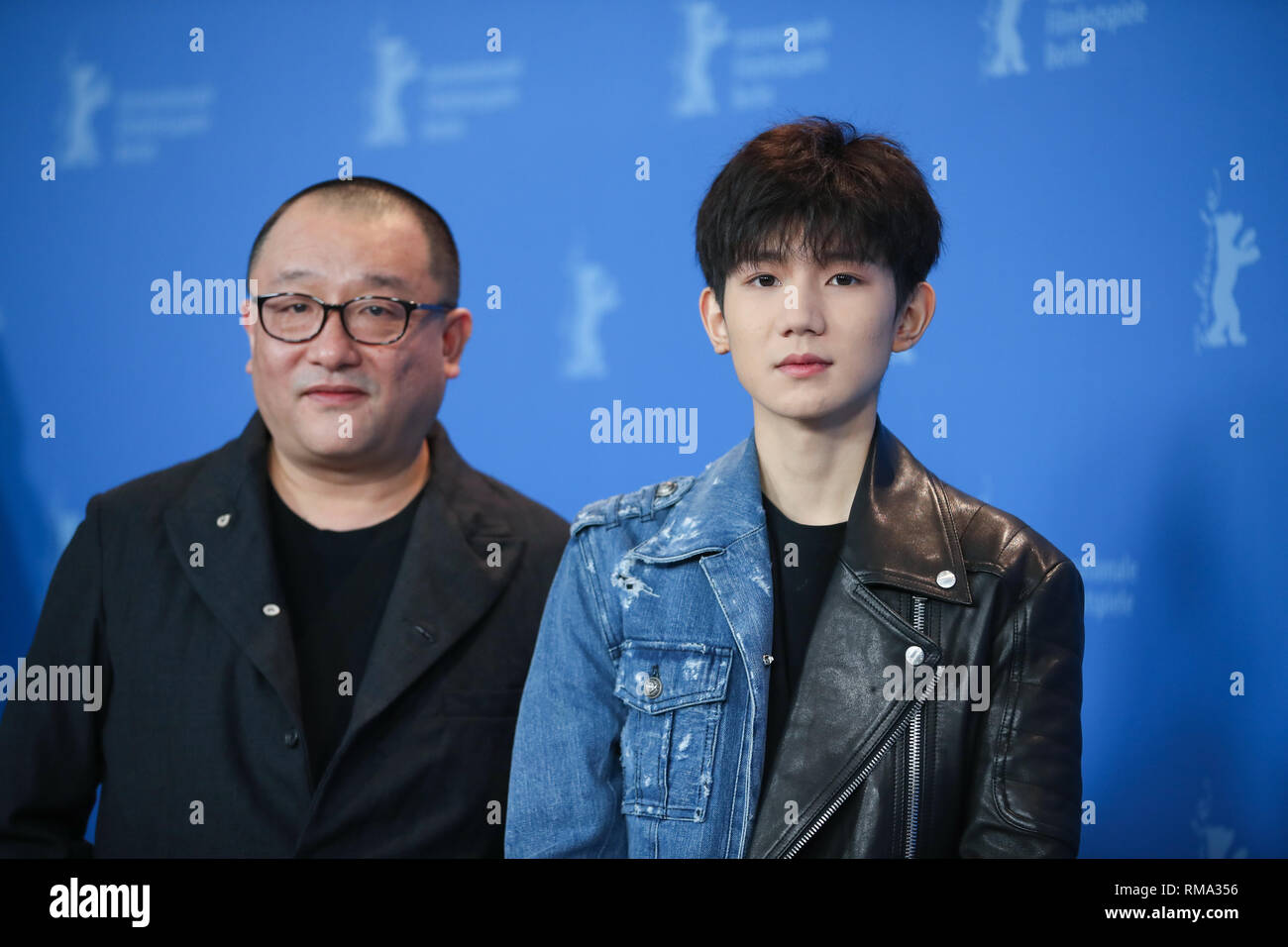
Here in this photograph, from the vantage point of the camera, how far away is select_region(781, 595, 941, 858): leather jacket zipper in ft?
5.83

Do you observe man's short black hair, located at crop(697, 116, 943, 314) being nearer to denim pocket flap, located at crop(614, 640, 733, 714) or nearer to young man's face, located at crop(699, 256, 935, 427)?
young man's face, located at crop(699, 256, 935, 427)

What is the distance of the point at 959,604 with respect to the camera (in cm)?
182

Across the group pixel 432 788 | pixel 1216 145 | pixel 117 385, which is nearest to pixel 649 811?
pixel 432 788

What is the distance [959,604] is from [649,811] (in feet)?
1.81

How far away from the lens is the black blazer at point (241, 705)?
2.04m

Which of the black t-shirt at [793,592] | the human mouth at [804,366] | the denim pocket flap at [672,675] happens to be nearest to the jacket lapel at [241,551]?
the denim pocket flap at [672,675]

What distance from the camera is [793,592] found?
1.91m

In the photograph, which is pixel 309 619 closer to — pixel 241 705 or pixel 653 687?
pixel 241 705

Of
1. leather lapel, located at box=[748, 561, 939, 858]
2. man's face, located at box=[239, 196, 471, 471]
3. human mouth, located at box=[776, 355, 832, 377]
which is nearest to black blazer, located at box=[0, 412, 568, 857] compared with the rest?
man's face, located at box=[239, 196, 471, 471]

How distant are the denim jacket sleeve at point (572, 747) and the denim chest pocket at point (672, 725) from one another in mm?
33

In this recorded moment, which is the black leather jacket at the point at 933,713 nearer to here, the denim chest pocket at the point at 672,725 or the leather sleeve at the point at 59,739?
the denim chest pocket at the point at 672,725

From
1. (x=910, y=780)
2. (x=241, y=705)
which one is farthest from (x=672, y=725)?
(x=241, y=705)

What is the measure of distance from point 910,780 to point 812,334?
67 cm

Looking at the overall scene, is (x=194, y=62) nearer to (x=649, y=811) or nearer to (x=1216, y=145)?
(x=649, y=811)
